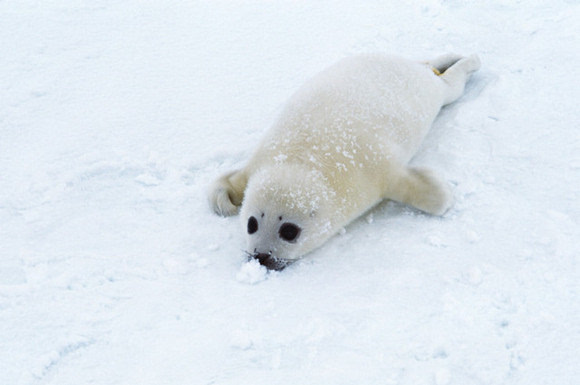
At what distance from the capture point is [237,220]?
2.88m

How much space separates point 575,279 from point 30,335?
2147 mm

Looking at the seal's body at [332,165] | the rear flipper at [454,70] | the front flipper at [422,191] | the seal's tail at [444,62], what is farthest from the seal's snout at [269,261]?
the seal's tail at [444,62]

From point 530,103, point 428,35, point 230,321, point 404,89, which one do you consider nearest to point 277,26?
point 428,35

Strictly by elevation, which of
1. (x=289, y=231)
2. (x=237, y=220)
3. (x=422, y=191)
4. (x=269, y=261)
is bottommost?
(x=237, y=220)


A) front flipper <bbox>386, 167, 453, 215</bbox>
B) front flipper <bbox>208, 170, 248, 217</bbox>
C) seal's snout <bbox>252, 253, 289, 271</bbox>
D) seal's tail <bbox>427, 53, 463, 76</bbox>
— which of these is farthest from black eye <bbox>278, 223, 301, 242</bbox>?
seal's tail <bbox>427, 53, 463, 76</bbox>

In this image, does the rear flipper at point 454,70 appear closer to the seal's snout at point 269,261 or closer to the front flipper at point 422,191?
the front flipper at point 422,191

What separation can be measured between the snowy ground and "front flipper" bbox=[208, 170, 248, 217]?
0.09 m

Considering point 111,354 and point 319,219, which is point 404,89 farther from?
point 111,354

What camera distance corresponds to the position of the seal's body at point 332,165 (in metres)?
2.54

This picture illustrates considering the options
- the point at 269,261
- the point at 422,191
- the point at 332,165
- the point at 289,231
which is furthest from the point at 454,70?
the point at 269,261

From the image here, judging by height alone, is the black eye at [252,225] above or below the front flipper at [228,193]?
above

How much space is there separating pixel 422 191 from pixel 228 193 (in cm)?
107

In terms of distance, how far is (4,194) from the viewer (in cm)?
295

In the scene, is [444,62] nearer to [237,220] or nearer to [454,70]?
[454,70]
